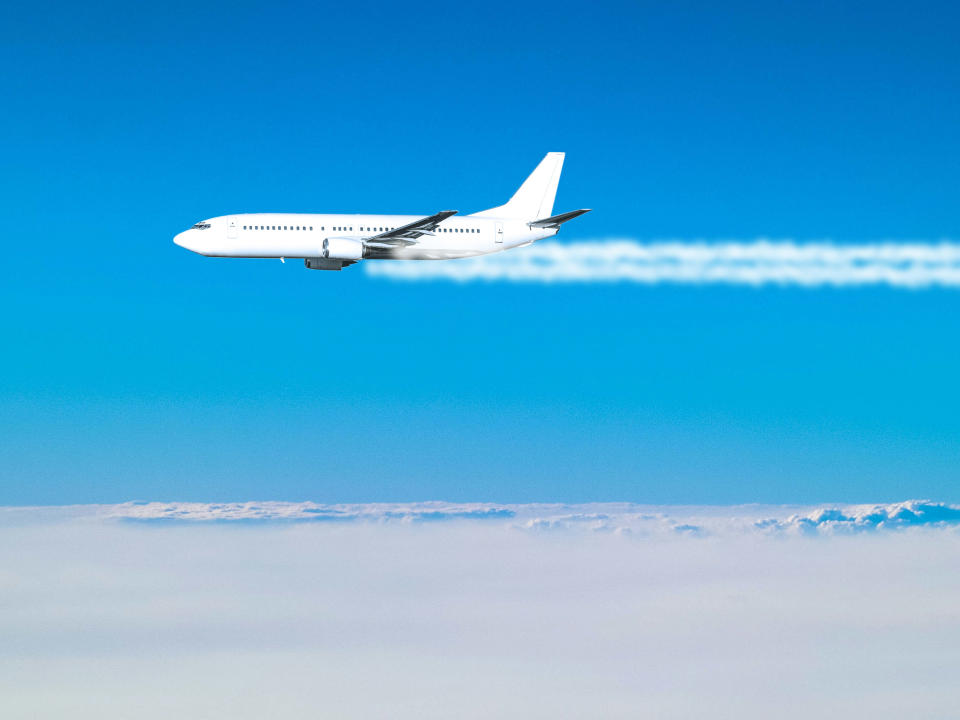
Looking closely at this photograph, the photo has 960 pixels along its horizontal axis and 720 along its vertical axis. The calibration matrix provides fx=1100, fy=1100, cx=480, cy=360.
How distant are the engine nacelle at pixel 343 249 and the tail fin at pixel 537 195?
16121 mm

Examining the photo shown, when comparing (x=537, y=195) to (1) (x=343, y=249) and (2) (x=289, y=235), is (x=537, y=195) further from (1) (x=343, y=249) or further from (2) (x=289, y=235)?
(2) (x=289, y=235)

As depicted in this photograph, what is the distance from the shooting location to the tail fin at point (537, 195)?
116125 mm

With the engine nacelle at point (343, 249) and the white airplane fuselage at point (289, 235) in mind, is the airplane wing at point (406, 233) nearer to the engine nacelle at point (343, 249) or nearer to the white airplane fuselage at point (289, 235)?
the white airplane fuselage at point (289, 235)

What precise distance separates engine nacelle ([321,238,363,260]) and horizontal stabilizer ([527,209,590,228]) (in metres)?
18.3

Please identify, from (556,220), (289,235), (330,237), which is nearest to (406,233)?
(330,237)

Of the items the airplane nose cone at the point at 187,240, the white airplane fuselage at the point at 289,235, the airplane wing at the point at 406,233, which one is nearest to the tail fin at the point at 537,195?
the white airplane fuselage at the point at 289,235

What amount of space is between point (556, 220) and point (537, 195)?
27.2 feet

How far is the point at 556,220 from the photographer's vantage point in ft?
359

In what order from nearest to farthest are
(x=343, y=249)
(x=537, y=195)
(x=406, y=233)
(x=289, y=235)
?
(x=343, y=249) < (x=406, y=233) < (x=289, y=235) < (x=537, y=195)

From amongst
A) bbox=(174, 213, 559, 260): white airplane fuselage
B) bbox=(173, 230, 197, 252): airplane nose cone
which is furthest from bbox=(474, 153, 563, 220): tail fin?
bbox=(173, 230, 197, 252): airplane nose cone

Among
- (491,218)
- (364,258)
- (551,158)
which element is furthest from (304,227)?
(551,158)

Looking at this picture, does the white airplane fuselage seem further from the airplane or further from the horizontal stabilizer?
the horizontal stabilizer

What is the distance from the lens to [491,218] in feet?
376

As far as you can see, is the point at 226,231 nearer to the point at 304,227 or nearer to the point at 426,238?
the point at 304,227
